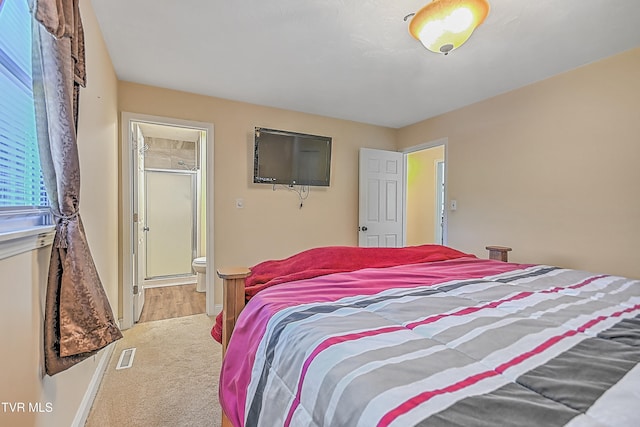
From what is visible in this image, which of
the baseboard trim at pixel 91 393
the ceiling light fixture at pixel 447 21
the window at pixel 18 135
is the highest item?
the ceiling light fixture at pixel 447 21

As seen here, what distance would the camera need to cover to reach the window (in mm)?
955

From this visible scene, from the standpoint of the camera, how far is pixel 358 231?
414cm

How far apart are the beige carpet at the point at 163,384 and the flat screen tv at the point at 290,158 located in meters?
1.83

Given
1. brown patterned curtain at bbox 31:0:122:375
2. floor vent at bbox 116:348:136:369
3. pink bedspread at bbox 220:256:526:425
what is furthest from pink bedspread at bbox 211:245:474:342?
floor vent at bbox 116:348:136:369

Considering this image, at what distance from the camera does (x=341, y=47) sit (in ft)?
7.34

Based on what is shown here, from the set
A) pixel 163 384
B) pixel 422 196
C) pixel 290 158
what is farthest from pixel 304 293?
pixel 422 196

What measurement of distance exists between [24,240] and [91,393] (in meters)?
1.31

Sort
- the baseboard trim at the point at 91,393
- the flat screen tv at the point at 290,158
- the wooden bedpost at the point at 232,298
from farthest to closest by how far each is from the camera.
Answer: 1. the flat screen tv at the point at 290,158
2. the baseboard trim at the point at 91,393
3. the wooden bedpost at the point at 232,298

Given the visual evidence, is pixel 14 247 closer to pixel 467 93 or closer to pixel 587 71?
pixel 467 93

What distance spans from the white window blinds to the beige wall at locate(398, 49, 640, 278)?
3.60 meters

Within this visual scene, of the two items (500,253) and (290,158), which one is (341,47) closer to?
(290,158)

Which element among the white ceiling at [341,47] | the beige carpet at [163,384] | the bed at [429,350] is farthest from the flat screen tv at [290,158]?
the bed at [429,350]

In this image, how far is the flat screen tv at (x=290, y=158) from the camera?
11.2 ft

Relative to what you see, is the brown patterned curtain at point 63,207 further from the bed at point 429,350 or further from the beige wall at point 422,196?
the beige wall at point 422,196
